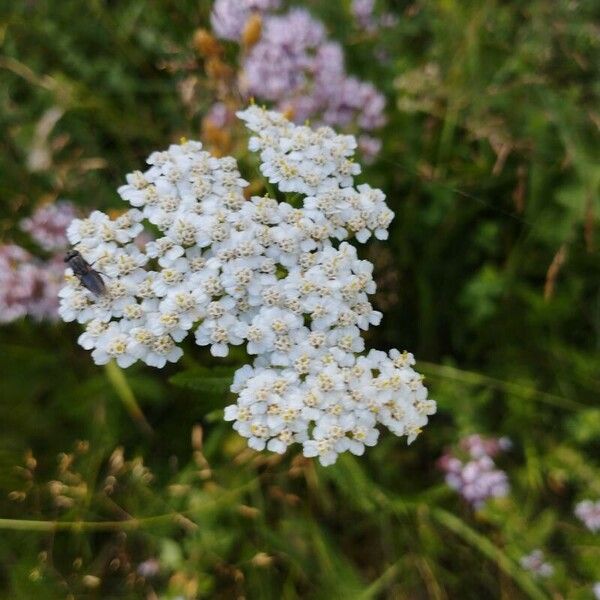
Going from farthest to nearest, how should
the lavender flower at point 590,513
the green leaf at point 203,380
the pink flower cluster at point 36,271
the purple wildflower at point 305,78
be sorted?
the purple wildflower at point 305,78, the lavender flower at point 590,513, the pink flower cluster at point 36,271, the green leaf at point 203,380

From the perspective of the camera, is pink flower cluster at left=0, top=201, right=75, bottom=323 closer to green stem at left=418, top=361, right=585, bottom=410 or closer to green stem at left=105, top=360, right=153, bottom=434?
green stem at left=105, top=360, right=153, bottom=434

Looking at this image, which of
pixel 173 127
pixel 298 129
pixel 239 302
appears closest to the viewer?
pixel 239 302

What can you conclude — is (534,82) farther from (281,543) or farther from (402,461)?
(281,543)

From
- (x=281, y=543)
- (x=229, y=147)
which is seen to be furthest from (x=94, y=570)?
(x=229, y=147)

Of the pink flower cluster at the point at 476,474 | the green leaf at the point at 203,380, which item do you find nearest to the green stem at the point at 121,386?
the green leaf at the point at 203,380

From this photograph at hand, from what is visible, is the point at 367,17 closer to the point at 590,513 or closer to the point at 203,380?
the point at 203,380

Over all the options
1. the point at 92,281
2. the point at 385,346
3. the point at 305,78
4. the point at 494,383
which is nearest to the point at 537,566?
the point at 494,383

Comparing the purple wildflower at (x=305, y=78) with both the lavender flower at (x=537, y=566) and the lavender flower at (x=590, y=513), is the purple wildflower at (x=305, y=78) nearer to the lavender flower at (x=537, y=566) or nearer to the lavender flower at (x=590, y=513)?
the lavender flower at (x=590, y=513)
